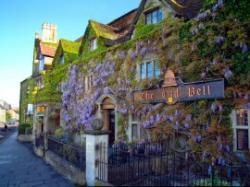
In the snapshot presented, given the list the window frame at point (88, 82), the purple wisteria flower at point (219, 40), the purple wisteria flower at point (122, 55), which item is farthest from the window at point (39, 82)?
the purple wisteria flower at point (219, 40)

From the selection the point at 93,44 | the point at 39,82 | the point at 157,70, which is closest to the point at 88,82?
the point at 93,44

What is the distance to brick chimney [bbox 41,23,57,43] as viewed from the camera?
31.8 m

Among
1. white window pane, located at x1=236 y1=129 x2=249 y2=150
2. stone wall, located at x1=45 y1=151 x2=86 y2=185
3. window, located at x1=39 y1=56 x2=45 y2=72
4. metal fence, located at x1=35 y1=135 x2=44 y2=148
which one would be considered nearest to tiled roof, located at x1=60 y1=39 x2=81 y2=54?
window, located at x1=39 y1=56 x2=45 y2=72

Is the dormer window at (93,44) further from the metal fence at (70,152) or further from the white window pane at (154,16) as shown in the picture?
the metal fence at (70,152)

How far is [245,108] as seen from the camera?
323 inches

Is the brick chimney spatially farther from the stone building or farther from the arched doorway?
the arched doorway

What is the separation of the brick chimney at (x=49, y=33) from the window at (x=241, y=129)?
93.5 feet

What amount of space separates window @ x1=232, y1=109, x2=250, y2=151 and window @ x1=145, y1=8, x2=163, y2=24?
6.20 metres

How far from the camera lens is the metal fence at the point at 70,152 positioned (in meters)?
9.36

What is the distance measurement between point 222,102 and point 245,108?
79 centimetres

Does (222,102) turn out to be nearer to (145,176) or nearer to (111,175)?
(145,176)

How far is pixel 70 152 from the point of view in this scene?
10797 mm

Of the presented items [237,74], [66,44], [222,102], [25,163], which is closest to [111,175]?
[222,102]

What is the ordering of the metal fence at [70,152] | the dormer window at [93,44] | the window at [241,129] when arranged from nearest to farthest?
the window at [241,129], the metal fence at [70,152], the dormer window at [93,44]
